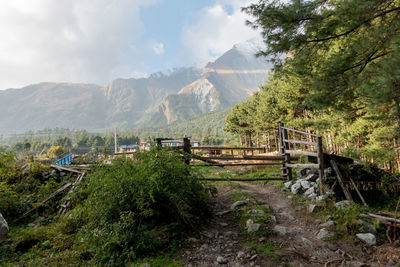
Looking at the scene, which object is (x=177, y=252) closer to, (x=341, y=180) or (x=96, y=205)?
(x=96, y=205)

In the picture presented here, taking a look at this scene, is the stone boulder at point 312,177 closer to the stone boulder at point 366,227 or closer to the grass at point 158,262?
the stone boulder at point 366,227

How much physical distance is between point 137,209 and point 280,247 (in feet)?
8.20

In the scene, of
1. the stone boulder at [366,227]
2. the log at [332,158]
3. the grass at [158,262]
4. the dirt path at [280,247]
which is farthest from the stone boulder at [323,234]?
the log at [332,158]

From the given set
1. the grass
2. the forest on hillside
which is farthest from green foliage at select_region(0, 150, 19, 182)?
the forest on hillside

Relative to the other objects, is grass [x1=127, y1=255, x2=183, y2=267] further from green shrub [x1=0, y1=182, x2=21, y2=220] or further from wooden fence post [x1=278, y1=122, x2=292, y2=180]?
green shrub [x1=0, y1=182, x2=21, y2=220]

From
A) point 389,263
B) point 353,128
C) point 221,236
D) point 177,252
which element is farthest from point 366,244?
point 353,128

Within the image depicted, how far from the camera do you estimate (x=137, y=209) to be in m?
3.74

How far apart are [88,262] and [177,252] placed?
1.39 metres

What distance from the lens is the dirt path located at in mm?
2979

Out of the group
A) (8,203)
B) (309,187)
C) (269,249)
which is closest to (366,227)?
(269,249)

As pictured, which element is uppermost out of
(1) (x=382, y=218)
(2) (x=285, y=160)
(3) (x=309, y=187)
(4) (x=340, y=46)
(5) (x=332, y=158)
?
(4) (x=340, y=46)

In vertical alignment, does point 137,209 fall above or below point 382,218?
above

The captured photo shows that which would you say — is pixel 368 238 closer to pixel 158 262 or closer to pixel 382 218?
pixel 382 218

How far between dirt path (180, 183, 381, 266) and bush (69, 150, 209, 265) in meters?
0.49
